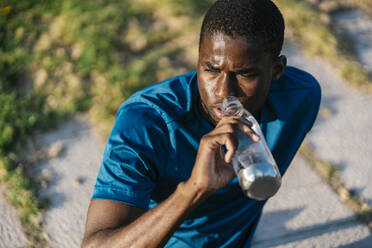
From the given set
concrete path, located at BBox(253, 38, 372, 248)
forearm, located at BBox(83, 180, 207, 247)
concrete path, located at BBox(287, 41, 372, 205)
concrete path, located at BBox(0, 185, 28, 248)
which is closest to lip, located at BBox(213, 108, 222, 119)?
forearm, located at BBox(83, 180, 207, 247)

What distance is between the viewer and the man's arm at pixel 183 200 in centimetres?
145

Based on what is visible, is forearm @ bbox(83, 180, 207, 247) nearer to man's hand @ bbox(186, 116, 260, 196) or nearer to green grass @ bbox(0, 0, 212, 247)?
man's hand @ bbox(186, 116, 260, 196)

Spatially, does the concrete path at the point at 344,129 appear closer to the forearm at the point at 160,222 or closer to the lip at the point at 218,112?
the lip at the point at 218,112

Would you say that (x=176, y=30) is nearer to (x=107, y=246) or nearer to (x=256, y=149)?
(x=256, y=149)

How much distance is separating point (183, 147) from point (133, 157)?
0.27 m

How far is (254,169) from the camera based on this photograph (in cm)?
158

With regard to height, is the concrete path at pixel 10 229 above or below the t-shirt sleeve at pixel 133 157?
below

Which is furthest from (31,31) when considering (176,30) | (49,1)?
(176,30)

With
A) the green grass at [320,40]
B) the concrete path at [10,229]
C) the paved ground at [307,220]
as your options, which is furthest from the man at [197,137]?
the green grass at [320,40]

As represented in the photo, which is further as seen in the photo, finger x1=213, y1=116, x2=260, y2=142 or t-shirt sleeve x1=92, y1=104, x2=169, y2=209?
t-shirt sleeve x1=92, y1=104, x2=169, y2=209

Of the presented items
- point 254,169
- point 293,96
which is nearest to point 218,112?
point 254,169

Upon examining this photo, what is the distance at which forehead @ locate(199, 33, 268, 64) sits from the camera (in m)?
1.72

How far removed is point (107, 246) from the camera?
150 centimetres

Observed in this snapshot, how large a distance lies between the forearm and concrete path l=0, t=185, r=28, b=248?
1331 mm
